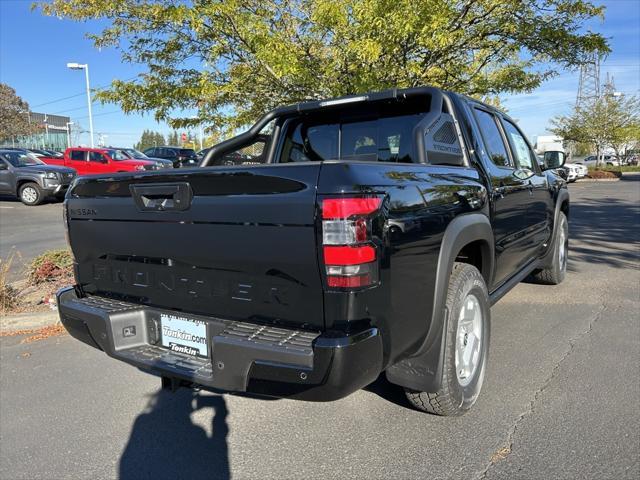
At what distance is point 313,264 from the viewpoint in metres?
2.11

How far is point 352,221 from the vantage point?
2.04 m

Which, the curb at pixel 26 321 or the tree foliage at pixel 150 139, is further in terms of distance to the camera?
the tree foliage at pixel 150 139

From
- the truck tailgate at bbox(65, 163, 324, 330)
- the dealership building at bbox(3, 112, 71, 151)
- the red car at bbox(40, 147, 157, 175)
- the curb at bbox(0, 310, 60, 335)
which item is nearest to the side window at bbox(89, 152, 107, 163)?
the red car at bbox(40, 147, 157, 175)

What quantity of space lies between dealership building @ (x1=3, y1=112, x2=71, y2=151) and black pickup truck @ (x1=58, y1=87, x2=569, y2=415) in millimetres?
53987

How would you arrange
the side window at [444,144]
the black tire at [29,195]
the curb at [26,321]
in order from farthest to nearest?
the black tire at [29,195], the curb at [26,321], the side window at [444,144]

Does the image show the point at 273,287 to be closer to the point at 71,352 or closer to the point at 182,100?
the point at 71,352

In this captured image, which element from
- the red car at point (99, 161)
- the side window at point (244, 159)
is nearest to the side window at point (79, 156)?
the red car at point (99, 161)

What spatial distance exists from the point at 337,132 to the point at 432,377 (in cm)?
206

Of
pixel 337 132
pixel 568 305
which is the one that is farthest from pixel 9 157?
pixel 568 305

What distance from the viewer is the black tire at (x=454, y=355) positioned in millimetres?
2744

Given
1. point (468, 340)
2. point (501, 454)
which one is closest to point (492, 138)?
point (468, 340)

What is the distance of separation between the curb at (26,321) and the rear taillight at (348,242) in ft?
13.2

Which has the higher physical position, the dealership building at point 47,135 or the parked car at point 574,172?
the dealership building at point 47,135

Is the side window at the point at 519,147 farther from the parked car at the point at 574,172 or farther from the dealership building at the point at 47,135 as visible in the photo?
the dealership building at the point at 47,135
